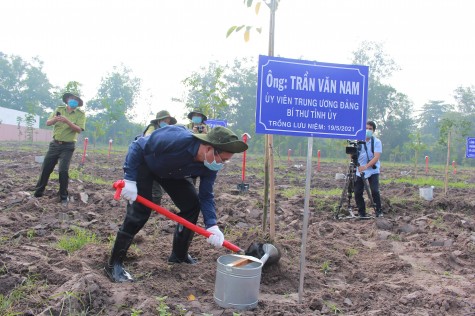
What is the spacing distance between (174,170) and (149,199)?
1.47 feet

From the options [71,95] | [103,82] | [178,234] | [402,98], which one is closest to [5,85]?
[103,82]

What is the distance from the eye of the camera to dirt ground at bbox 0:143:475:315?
121 inches

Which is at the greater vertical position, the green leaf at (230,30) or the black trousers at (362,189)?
the green leaf at (230,30)

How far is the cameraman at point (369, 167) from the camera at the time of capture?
7078mm

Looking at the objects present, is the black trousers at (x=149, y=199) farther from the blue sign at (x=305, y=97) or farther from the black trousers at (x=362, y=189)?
the black trousers at (x=362, y=189)

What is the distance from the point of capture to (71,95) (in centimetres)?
679

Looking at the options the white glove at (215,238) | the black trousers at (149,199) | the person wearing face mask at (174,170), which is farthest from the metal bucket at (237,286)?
the black trousers at (149,199)

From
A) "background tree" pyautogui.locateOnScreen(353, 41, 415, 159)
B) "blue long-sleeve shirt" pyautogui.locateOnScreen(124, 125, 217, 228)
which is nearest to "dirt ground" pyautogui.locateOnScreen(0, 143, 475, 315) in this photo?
"blue long-sleeve shirt" pyautogui.locateOnScreen(124, 125, 217, 228)

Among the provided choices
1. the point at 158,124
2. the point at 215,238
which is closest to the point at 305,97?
the point at 215,238

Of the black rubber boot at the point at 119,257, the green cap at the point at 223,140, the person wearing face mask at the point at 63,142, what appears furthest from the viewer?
the person wearing face mask at the point at 63,142

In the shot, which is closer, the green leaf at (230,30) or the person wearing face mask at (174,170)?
the person wearing face mask at (174,170)

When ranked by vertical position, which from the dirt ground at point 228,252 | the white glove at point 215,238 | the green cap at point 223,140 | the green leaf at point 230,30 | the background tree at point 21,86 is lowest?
the dirt ground at point 228,252

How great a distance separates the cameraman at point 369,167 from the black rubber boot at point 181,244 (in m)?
3.96

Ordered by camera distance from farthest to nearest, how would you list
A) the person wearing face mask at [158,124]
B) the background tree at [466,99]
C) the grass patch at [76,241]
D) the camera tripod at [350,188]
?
the background tree at [466,99], the camera tripod at [350,188], the person wearing face mask at [158,124], the grass patch at [76,241]
